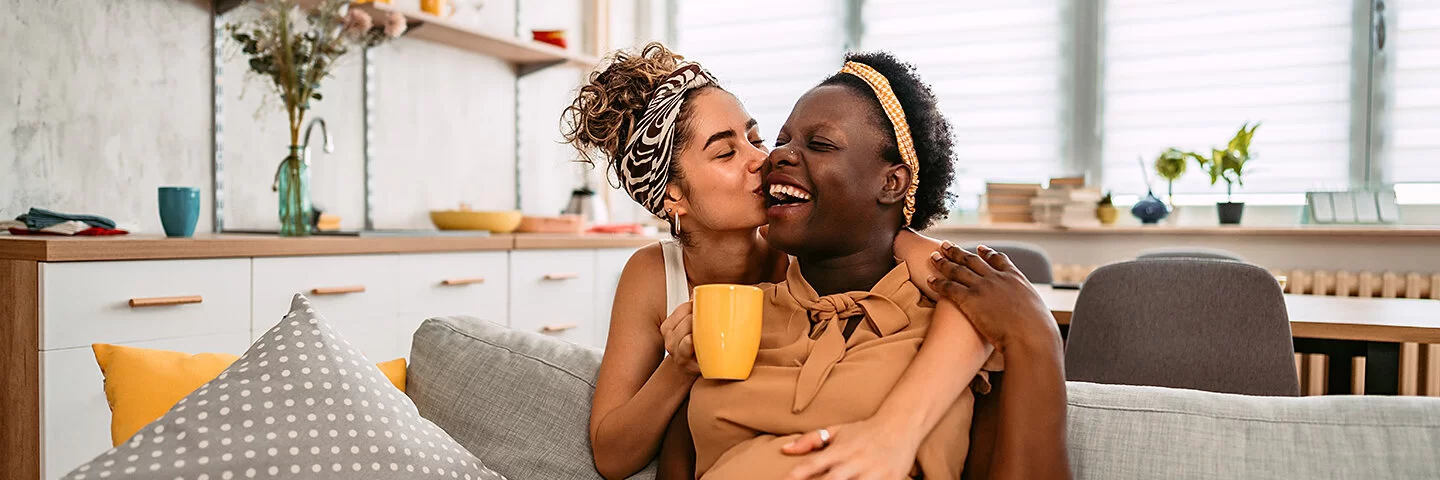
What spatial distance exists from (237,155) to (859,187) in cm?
259

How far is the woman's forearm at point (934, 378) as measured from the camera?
0.93 m

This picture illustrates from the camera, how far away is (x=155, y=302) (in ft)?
6.95

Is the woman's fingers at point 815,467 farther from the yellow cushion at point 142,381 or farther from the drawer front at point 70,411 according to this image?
the drawer front at point 70,411

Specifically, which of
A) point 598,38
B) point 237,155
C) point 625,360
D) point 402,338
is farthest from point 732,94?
point 598,38

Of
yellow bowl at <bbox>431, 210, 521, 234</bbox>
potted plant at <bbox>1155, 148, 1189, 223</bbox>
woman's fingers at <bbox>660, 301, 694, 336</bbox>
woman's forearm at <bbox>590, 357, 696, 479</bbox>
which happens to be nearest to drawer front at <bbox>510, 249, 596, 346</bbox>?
yellow bowl at <bbox>431, 210, 521, 234</bbox>

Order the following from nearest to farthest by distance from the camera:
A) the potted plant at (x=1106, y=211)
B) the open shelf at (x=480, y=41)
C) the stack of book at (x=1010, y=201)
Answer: the open shelf at (x=480, y=41) < the potted plant at (x=1106, y=211) < the stack of book at (x=1010, y=201)

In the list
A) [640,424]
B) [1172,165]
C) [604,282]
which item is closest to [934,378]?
[640,424]

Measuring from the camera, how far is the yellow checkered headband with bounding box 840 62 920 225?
Answer: 1.06 m

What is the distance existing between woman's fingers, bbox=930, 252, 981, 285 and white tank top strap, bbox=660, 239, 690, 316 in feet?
1.25

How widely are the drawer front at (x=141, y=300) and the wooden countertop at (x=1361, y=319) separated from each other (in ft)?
6.29

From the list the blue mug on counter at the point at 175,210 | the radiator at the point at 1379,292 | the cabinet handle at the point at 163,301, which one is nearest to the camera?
the cabinet handle at the point at 163,301

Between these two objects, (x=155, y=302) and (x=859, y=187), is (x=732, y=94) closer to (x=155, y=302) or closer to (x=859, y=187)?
(x=859, y=187)

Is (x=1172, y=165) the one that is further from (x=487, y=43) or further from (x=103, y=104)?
(x=103, y=104)

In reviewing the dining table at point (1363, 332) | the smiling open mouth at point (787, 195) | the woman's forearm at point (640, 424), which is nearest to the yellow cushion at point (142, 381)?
the woman's forearm at point (640, 424)
